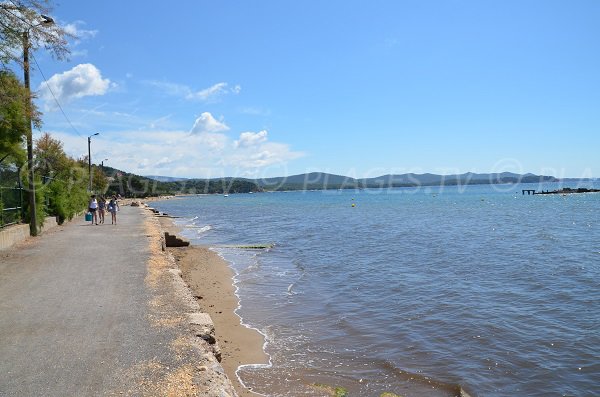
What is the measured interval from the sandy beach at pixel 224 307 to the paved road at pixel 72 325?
171 cm

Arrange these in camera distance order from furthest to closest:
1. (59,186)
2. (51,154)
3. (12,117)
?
(51,154) → (59,186) → (12,117)

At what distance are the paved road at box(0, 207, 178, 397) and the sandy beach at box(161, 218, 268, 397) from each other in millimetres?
1706

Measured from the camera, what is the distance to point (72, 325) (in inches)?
288

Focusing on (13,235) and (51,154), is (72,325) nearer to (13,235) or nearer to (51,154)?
(13,235)

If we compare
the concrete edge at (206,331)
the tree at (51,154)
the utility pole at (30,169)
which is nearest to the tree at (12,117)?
the utility pole at (30,169)

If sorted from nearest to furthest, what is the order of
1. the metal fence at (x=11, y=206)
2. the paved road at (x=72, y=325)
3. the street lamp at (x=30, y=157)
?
the paved road at (x=72, y=325), the street lamp at (x=30, y=157), the metal fence at (x=11, y=206)

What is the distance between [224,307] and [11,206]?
10.6 meters

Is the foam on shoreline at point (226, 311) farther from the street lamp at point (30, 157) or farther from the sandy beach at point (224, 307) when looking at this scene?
the street lamp at point (30, 157)

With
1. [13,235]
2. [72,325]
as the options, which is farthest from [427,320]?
[13,235]

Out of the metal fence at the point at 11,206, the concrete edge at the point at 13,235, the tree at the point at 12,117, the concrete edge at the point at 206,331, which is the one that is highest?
the tree at the point at 12,117

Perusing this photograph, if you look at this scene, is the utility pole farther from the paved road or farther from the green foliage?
the paved road

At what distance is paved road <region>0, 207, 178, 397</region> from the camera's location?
209 inches

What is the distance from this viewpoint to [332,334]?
33.3 feet

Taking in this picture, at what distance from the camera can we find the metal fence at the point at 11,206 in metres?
16.3
